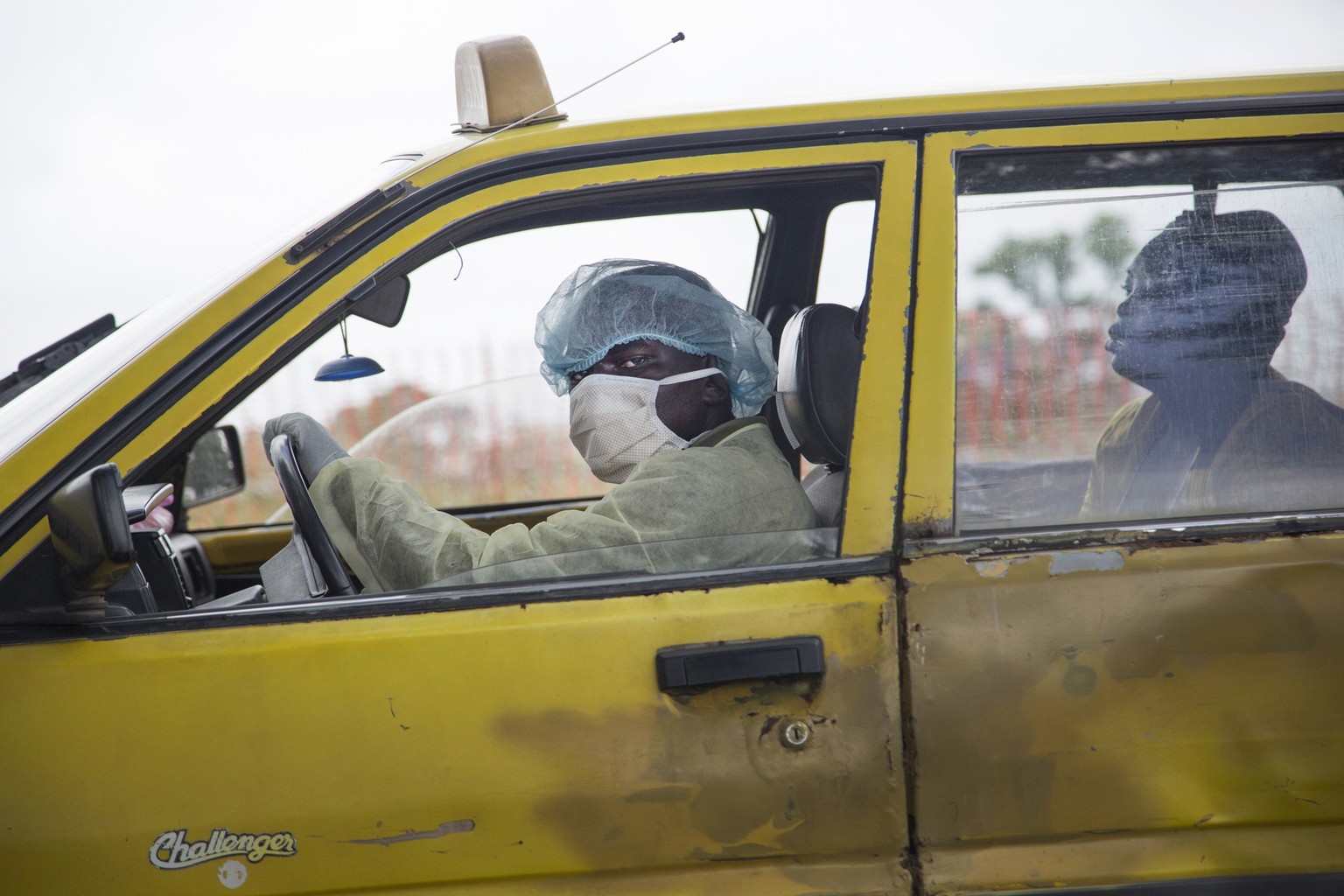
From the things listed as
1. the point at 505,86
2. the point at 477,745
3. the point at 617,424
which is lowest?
the point at 477,745

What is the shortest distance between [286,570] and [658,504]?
748 millimetres

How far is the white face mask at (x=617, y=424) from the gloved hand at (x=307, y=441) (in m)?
0.51

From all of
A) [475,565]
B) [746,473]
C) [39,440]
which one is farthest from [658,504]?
[39,440]

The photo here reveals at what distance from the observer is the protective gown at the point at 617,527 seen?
1712 mm

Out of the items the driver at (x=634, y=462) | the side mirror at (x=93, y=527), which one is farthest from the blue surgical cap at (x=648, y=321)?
the side mirror at (x=93, y=527)

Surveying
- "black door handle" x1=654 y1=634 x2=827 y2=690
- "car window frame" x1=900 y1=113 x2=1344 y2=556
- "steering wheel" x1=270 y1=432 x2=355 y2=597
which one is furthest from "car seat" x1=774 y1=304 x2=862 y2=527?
"steering wheel" x1=270 y1=432 x2=355 y2=597

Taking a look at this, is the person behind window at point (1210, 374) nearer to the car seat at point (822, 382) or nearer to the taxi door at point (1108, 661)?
the taxi door at point (1108, 661)

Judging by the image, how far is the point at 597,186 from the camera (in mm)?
1721

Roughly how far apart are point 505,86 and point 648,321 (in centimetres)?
64

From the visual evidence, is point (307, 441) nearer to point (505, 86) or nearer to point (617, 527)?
point (617, 527)

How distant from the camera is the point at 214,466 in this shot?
374cm

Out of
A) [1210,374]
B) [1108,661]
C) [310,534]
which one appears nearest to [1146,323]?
[1210,374]

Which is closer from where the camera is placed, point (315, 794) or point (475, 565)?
point (315, 794)

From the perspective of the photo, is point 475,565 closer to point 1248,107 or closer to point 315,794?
→ point 315,794
